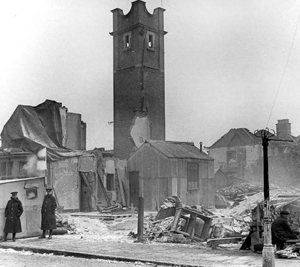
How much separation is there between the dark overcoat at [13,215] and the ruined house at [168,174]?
15.0 metres

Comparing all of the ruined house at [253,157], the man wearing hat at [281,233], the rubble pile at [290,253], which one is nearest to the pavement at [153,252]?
the rubble pile at [290,253]

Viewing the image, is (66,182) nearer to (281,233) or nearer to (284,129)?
(281,233)

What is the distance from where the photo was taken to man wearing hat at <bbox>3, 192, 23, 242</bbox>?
17.7 metres

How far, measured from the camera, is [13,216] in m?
17.8

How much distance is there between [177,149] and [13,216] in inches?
710

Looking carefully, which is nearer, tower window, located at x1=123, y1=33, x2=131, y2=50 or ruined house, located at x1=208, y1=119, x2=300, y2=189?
tower window, located at x1=123, y1=33, x2=131, y2=50

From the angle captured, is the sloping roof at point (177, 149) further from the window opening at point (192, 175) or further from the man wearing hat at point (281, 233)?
the man wearing hat at point (281, 233)

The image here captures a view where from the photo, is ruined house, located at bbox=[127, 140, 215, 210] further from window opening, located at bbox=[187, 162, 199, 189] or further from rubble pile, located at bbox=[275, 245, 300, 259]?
rubble pile, located at bbox=[275, 245, 300, 259]

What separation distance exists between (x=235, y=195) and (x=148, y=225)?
1909cm

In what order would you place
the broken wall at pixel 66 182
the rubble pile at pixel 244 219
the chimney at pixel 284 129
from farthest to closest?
1. the chimney at pixel 284 129
2. the broken wall at pixel 66 182
3. the rubble pile at pixel 244 219

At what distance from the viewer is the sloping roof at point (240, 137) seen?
50281 mm

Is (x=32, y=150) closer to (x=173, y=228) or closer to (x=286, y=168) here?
(x=173, y=228)

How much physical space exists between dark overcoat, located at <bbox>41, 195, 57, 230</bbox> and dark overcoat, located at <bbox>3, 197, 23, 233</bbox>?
2.83 feet

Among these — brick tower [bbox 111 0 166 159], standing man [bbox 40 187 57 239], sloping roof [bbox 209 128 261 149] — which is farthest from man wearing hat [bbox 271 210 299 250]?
sloping roof [bbox 209 128 261 149]
